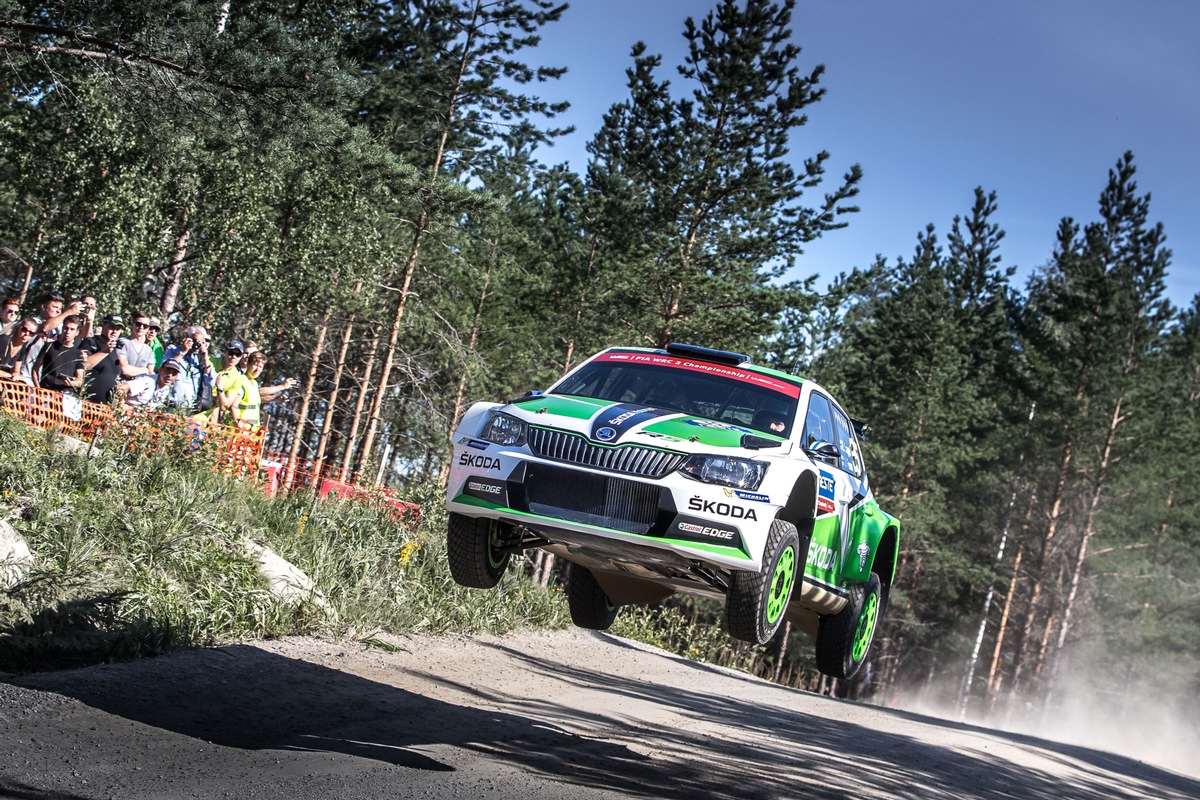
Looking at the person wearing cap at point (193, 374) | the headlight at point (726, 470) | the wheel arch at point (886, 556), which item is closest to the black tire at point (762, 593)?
the headlight at point (726, 470)

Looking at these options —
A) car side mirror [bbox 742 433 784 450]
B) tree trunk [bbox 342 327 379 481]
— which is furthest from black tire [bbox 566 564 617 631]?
tree trunk [bbox 342 327 379 481]

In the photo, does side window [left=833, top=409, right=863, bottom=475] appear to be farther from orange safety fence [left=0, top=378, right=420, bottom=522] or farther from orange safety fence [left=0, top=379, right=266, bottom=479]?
orange safety fence [left=0, top=379, right=266, bottom=479]

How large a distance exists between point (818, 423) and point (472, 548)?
2733mm

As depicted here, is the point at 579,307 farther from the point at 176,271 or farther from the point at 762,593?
the point at 762,593

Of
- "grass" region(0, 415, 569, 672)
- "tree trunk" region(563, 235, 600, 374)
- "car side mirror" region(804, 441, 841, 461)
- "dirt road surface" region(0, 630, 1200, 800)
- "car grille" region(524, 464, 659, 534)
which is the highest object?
"tree trunk" region(563, 235, 600, 374)

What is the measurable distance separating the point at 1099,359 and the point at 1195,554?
1414cm

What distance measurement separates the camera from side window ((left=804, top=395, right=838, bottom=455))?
7.75m

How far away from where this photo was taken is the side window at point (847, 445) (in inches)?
341

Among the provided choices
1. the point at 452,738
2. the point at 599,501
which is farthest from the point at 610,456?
the point at 452,738

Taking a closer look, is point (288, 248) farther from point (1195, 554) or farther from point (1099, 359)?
point (1195, 554)

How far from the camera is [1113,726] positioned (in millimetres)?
45844

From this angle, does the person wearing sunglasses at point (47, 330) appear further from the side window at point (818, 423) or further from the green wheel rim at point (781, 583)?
the green wheel rim at point (781, 583)

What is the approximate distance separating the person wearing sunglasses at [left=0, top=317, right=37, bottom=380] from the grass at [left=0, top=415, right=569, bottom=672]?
1974mm

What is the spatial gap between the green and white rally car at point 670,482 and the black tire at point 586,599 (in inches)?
69.6
